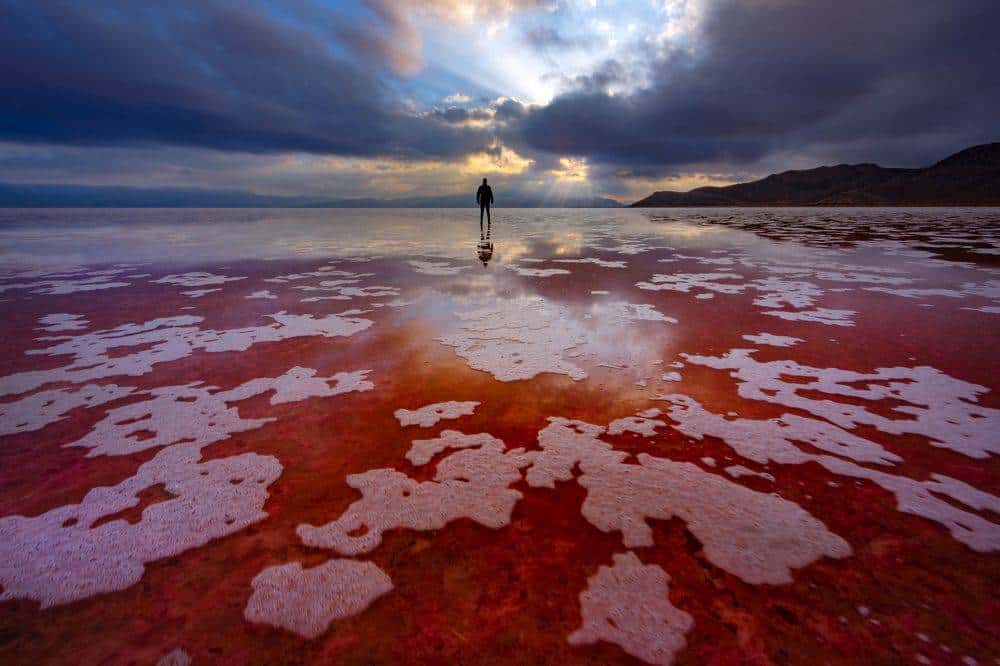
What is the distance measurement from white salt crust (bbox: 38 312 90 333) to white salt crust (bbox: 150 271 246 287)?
2961mm

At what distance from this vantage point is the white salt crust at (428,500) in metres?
2.51

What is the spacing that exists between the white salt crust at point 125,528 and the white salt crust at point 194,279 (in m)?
8.87

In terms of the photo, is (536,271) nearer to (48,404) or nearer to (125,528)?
(48,404)

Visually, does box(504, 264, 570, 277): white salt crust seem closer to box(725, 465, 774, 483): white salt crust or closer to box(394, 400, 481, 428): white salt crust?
box(394, 400, 481, 428): white salt crust

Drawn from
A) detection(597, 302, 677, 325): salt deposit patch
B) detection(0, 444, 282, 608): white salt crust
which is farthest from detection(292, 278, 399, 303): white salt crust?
detection(0, 444, 282, 608): white salt crust

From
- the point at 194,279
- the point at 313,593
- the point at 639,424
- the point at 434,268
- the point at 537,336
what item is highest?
the point at 434,268

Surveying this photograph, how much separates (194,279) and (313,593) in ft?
38.2

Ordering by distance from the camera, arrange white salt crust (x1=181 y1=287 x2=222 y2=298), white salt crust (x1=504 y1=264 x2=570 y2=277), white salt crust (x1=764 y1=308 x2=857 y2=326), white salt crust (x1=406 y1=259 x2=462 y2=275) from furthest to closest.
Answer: white salt crust (x1=406 y1=259 x2=462 y2=275) < white salt crust (x1=504 y1=264 x2=570 y2=277) < white salt crust (x1=181 y1=287 x2=222 y2=298) < white salt crust (x1=764 y1=308 x2=857 y2=326)

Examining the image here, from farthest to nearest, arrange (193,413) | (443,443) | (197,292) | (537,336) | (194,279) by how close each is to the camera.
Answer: (194,279), (197,292), (537,336), (193,413), (443,443)

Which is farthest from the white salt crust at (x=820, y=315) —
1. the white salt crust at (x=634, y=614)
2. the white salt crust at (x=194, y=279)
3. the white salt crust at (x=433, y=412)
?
the white salt crust at (x=194, y=279)

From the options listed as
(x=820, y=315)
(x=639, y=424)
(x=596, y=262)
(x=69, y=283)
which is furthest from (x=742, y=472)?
(x=69, y=283)

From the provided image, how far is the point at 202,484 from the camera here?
116 inches

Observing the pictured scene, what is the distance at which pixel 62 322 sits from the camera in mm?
6906

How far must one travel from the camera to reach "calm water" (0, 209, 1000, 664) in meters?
1.92
